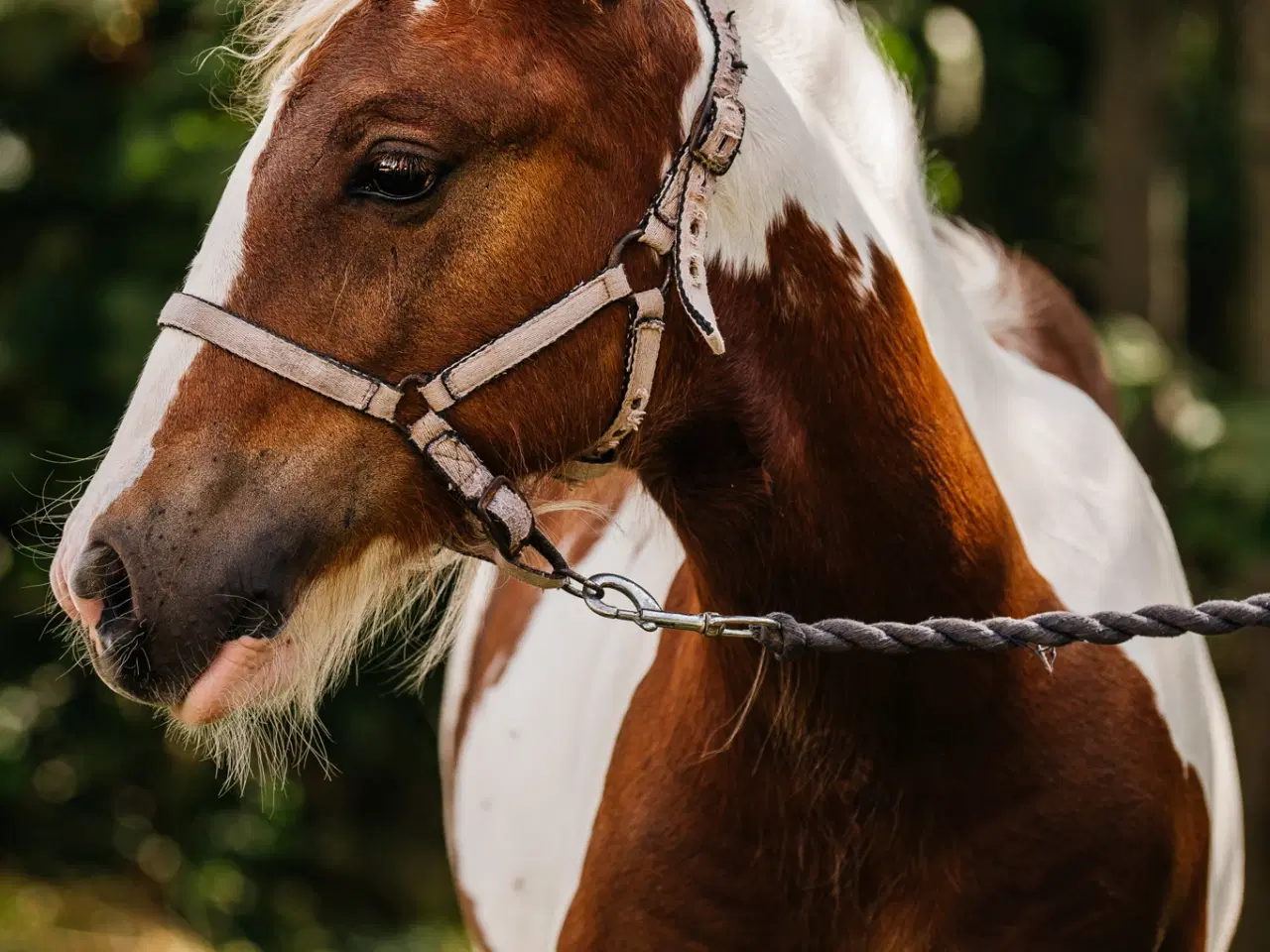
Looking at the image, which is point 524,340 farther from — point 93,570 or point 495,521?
point 93,570

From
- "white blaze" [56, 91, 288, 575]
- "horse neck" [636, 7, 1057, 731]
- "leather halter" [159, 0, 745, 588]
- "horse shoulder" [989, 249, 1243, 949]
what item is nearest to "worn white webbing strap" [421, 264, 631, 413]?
"leather halter" [159, 0, 745, 588]

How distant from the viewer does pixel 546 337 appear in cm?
169

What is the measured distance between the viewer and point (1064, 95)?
754 cm

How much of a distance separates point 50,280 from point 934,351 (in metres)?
3.67

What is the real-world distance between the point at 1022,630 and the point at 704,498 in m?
0.43

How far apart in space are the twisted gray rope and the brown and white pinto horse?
13cm

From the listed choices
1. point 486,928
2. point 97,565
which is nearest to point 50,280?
point 486,928

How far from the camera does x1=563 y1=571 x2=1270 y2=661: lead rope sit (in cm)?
173

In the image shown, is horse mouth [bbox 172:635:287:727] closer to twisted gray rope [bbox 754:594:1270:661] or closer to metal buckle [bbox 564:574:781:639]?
metal buckle [bbox 564:574:781:639]

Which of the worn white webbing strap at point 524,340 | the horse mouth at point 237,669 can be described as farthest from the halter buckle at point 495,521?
the horse mouth at point 237,669

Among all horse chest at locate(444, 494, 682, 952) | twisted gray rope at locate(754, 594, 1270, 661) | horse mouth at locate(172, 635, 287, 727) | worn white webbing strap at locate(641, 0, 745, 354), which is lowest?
horse chest at locate(444, 494, 682, 952)

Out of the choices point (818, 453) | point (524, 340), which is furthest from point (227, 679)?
point (818, 453)

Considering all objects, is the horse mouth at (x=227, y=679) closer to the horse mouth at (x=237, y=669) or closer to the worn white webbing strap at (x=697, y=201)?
the horse mouth at (x=237, y=669)

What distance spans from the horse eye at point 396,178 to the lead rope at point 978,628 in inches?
22.2
